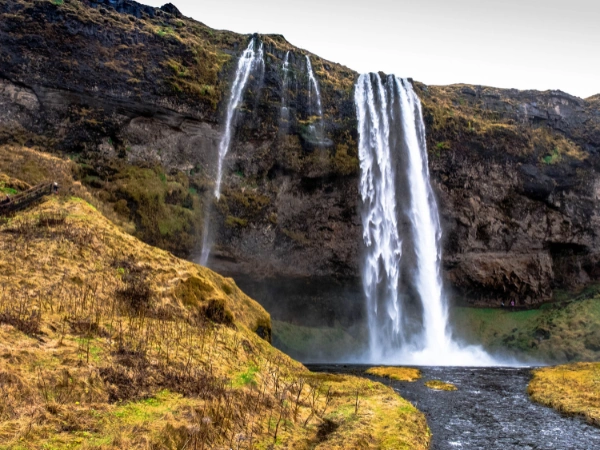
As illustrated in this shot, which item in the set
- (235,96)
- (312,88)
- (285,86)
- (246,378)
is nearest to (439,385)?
(246,378)

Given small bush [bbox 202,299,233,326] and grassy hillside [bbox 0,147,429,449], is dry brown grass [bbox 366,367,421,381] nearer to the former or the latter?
grassy hillside [bbox 0,147,429,449]

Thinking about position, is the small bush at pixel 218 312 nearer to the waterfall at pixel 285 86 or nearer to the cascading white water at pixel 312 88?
the waterfall at pixel 285 86

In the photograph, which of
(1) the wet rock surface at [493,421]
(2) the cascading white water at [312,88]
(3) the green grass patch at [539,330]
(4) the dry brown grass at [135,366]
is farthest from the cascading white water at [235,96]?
(3) the green grass patch at [539,330]

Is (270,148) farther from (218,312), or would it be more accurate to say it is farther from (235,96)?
(218,312)

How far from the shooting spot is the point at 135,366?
33.3ft

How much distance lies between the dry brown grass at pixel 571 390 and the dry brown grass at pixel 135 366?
19.2ft

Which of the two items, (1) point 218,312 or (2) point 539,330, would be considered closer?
(1) point 218,312

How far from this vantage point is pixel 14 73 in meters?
28.8

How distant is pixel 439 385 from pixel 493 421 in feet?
21.4

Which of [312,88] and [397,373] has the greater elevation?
[312,88]

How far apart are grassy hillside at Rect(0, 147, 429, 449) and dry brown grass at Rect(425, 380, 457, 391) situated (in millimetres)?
4525

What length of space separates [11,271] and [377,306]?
30266 millimetres

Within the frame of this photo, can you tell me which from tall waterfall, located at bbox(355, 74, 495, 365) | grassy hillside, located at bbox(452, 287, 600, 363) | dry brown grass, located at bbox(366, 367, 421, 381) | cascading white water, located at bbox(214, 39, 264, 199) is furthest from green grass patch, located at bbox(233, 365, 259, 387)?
grassy hillside, located at bbox(452, 287, 600, 363)

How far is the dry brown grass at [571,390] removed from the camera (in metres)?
15.0
